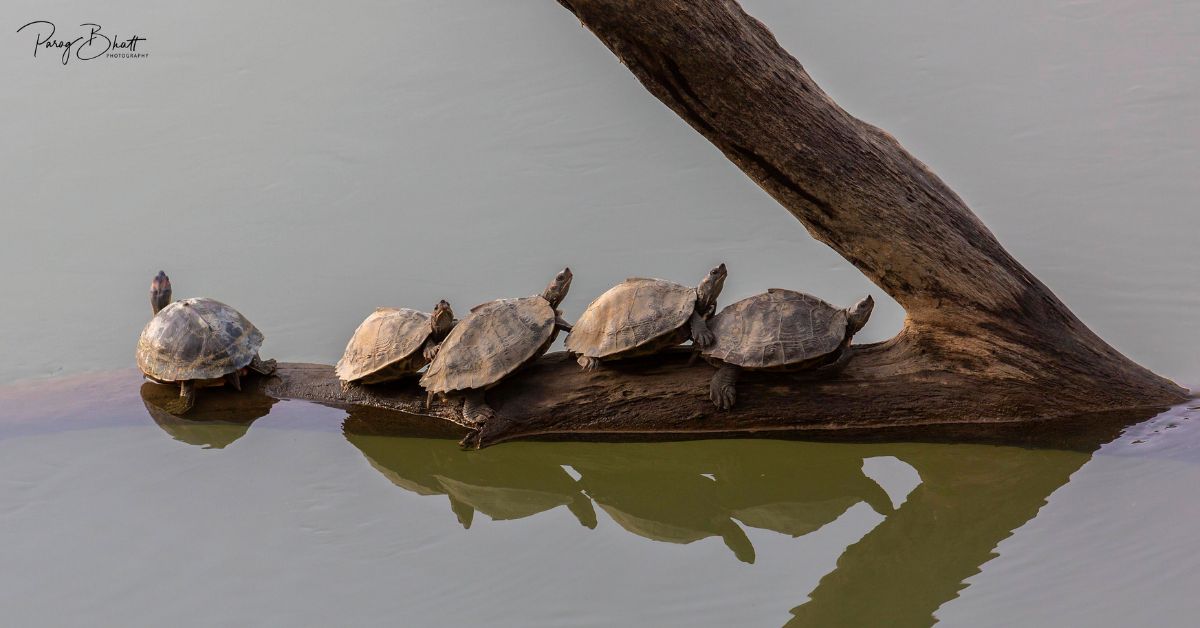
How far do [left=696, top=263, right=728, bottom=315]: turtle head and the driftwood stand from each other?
298 mm

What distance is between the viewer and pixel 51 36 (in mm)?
9703

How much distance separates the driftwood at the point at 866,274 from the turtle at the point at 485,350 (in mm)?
148

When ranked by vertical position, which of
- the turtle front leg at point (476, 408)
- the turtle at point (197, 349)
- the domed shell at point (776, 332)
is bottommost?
the turtle at point (197, 349)

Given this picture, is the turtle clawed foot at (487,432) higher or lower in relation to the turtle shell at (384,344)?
lower

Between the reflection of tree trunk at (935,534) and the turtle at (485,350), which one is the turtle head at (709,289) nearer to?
the turtle at (485,350)

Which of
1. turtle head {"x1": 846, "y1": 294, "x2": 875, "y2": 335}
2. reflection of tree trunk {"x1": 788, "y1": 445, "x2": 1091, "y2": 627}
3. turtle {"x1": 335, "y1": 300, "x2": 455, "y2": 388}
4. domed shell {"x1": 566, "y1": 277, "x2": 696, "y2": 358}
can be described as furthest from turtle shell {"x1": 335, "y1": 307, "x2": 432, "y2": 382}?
reflection of tree trunk {"x1": 788, "y1": 445, "x2": 1091, "y2": 627}

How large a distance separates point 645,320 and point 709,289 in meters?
0.34

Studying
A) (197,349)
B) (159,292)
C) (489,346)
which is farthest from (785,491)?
(159,292)

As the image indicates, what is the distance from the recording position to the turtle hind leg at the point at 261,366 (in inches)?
225

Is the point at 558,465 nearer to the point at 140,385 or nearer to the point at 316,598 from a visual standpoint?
the point at 316,598

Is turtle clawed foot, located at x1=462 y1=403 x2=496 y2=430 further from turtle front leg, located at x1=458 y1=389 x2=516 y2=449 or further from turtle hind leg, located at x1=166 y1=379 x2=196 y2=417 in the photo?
turtle hind leg, located at x1=166 y1=379 x2=196 y2=417

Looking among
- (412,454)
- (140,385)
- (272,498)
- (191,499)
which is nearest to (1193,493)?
(412,454)

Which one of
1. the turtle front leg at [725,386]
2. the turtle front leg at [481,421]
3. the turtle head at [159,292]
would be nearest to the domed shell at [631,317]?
the turtle front leg at [725,386]

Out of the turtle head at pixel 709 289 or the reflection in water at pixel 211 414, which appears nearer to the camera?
the turtle head at pixel 709 289
